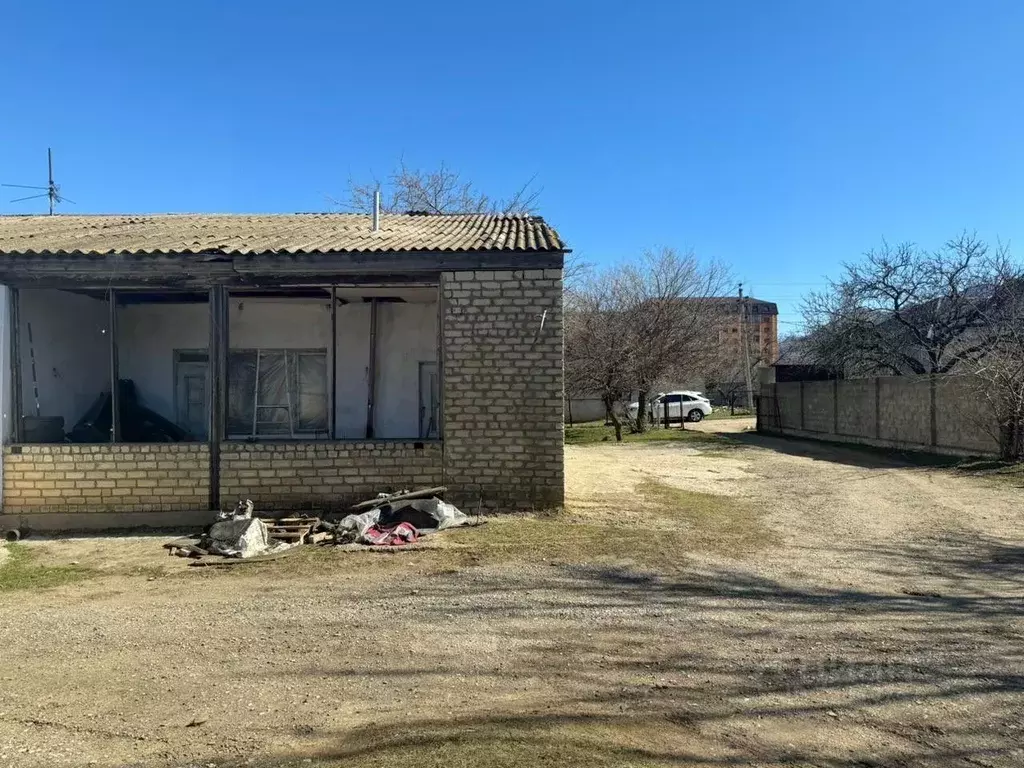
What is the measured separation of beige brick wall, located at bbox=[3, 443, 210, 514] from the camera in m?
9.31

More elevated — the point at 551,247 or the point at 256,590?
the point at 551,247

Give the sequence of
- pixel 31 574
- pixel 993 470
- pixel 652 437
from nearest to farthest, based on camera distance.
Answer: pixel 31 574 → pixel 993 470 → pixel 652 437

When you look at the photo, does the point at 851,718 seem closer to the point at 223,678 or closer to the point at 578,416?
the point at 223,678

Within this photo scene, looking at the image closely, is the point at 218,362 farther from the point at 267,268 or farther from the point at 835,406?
the point at 835,406

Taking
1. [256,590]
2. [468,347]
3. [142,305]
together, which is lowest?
[256,590]

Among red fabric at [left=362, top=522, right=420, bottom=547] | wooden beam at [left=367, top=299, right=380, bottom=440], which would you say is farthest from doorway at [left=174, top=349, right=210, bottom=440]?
red fabric at [left=362, top=522, right=420, bottom=547]

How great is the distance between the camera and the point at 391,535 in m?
8.51

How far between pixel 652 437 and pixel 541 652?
21620mm

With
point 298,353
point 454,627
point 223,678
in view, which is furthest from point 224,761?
point 298,353

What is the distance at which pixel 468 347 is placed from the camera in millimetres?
9734

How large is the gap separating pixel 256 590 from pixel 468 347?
14.1ft

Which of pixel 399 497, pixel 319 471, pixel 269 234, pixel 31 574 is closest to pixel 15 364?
pixel 31 574

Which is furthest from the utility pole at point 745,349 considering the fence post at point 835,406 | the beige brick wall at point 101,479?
the beige brick wall at point 101,479

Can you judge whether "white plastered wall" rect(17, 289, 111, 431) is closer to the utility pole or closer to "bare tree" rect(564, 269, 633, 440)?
"bare tree" rect(564, 269, 633, 440)
